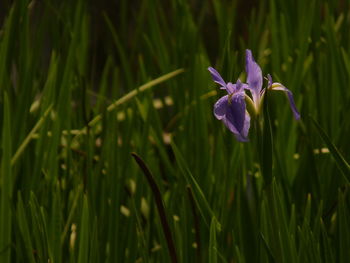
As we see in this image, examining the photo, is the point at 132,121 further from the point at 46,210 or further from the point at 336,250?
the point at 336,250

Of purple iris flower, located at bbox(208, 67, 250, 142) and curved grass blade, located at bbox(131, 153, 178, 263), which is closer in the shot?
purple iris flower, located at bbox(208, 67, 250, 142)

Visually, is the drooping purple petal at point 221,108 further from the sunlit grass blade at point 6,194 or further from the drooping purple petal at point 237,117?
the sunlit grass blade at point 6,194

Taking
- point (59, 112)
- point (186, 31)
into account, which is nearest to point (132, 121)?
point (59, 112)

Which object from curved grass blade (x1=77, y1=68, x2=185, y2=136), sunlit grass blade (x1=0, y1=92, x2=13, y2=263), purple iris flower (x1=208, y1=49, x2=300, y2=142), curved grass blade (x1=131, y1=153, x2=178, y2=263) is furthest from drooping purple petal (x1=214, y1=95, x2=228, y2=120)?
curved grass blade (x1=77, y1=68, x2=185, y2=136)

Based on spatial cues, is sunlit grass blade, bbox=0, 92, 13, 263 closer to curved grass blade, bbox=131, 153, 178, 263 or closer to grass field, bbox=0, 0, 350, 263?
grass field, bbox=0, 0, 350, 263

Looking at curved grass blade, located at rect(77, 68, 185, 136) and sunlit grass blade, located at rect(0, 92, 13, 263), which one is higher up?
curved grass blade, located at rect(77, 68, 185, 136)
